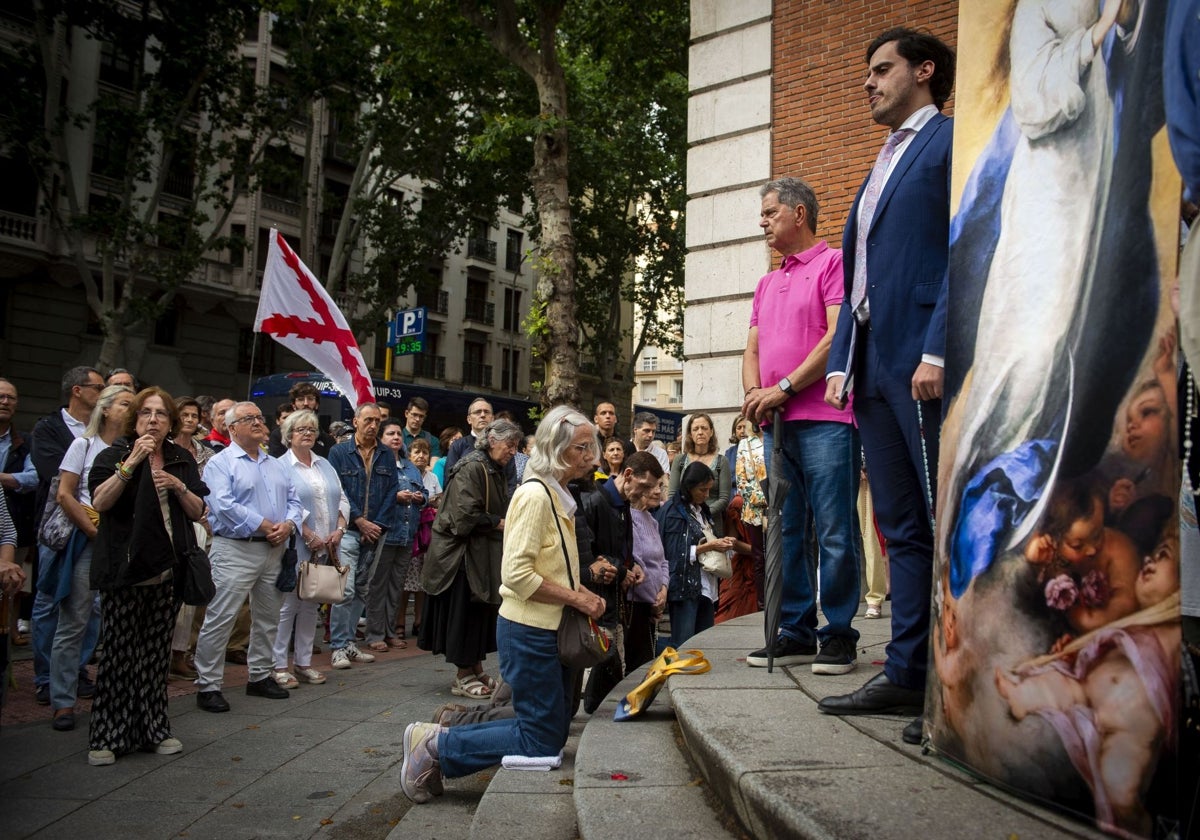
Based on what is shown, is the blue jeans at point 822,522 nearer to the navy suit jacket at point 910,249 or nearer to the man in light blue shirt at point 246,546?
the navy suit jacket at point 910,249

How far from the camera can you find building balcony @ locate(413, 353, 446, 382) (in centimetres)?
4644

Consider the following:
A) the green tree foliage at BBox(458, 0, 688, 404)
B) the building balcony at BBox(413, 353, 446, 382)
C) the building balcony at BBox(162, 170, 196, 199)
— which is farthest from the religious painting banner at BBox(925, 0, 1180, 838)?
the building balcony at BBox(413, 353, 446, 382)

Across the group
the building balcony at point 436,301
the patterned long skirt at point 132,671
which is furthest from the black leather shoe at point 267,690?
the building balcony at point 436,301

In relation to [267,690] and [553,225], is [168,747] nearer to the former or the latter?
[267,690]

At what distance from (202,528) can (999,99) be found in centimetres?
727

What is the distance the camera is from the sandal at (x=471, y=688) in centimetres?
688

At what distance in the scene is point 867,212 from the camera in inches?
147

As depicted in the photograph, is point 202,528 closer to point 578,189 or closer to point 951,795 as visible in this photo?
point 951,795

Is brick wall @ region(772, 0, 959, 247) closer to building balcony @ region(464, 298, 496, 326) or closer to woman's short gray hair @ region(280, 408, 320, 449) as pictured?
woman's short gray hair @ region(280, 408, 320, 449)

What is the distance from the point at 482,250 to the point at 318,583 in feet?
145

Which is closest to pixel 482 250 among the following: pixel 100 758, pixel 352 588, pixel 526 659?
pixel 352 588

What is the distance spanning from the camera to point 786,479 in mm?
4359

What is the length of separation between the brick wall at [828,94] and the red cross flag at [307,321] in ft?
15.7

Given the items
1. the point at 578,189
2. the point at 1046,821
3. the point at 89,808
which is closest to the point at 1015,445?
the point at 1046,821
